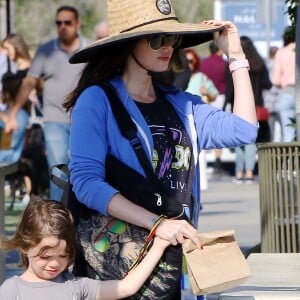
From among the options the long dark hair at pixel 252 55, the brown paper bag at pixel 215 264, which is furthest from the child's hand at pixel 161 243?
the long dark hair at pixel 252 55

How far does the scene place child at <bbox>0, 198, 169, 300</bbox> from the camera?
13.9ft

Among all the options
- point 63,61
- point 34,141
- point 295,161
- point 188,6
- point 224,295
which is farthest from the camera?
point 188,6

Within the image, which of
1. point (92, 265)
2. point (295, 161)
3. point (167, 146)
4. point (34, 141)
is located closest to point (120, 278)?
point (92, 265)

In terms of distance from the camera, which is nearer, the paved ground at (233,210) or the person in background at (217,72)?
the paved ground at (233,210)

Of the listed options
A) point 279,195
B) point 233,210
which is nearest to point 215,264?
point 279,195

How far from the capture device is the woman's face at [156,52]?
445cm

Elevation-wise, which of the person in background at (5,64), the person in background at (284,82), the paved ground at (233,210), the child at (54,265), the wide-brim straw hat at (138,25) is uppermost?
the wide-brim straw hat at (138,25)

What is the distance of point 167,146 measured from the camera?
4.40 m

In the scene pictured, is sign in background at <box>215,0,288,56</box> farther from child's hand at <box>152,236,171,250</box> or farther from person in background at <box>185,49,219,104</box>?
child's hand at <box>152,236,171,250</box>

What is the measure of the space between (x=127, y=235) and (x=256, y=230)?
26.7ft

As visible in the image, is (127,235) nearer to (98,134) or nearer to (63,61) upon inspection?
(98,134)

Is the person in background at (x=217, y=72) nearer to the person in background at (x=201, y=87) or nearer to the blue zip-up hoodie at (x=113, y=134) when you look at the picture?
the person in background at (x=201, y=87)

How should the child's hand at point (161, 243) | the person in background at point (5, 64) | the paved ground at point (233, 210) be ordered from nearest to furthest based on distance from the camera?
the child's hand at point (161, 243), the paved ground at point (233, 210), the person in background at point (5, 64)

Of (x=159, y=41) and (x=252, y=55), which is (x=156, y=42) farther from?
(x=252, y=55)
